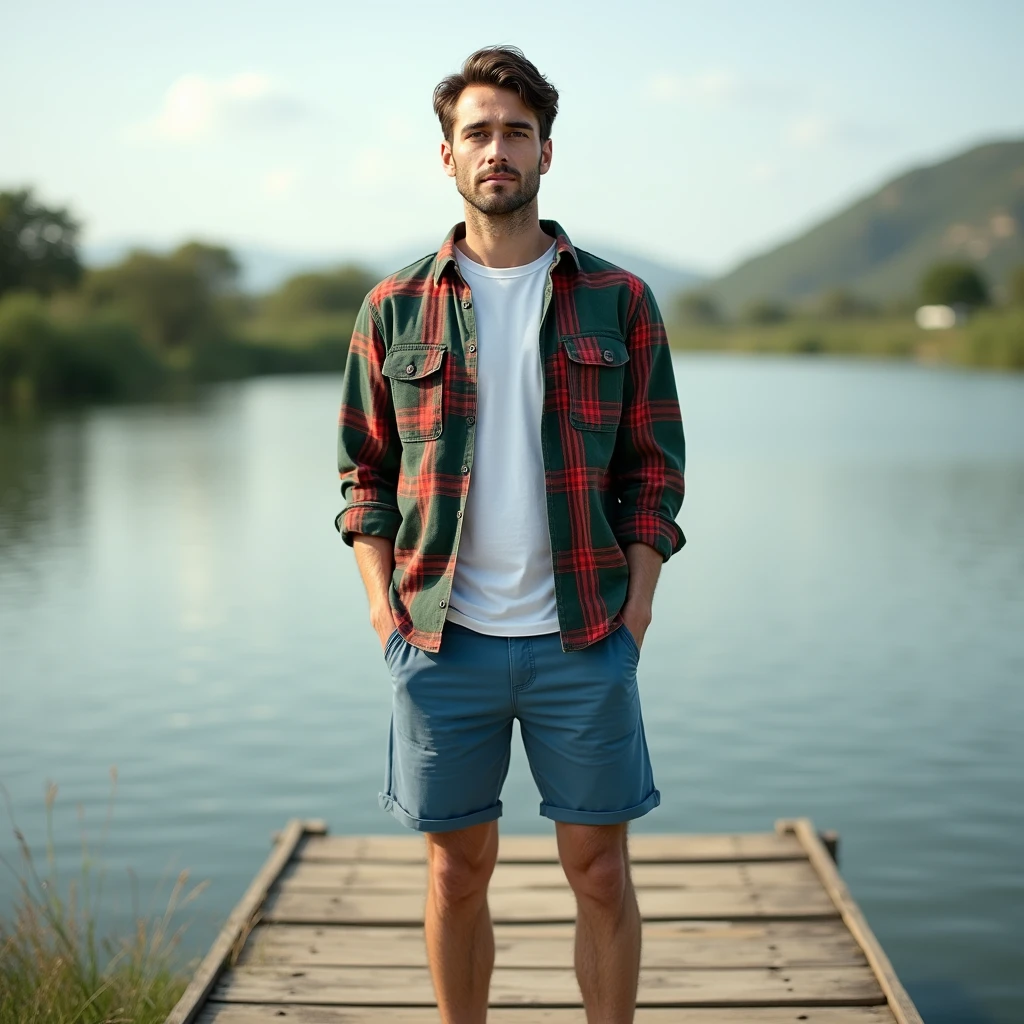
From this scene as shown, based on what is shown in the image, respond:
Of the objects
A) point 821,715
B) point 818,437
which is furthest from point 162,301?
point 821,715

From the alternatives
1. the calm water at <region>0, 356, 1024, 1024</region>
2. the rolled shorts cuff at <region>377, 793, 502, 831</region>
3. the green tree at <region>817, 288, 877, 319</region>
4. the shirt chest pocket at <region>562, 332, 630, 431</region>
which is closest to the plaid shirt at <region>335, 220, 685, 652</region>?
the shirt chest pocket at <region>562, 332, 630, 431</region>

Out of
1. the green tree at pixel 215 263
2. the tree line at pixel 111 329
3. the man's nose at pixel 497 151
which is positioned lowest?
the man's nose at pixel 497 151

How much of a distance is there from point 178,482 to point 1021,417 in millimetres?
17067

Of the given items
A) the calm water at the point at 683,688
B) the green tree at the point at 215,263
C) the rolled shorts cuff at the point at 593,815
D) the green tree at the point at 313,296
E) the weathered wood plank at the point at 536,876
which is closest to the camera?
the rolled shorts cuff at the point at 593,815

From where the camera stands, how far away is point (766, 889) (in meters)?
3.96

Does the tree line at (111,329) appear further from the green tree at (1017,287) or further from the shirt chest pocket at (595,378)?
the green tree at (1017,287)

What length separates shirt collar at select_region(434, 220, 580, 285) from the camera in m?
2.56

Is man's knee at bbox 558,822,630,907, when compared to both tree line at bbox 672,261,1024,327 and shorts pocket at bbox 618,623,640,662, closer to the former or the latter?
shorts pocket at bbox 618,623,640,662

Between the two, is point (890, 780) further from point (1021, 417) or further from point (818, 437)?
point (1021, 417)

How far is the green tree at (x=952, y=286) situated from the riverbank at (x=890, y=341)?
4.43 metres

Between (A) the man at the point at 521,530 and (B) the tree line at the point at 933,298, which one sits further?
(B) the tree line at the point at 933,298

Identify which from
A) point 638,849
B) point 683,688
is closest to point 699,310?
point 683,688

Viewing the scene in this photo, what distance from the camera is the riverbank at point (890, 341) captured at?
159 feet

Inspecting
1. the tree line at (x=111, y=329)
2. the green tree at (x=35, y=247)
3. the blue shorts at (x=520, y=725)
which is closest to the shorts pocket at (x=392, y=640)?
the blue shorts at (x=520, y=725)
